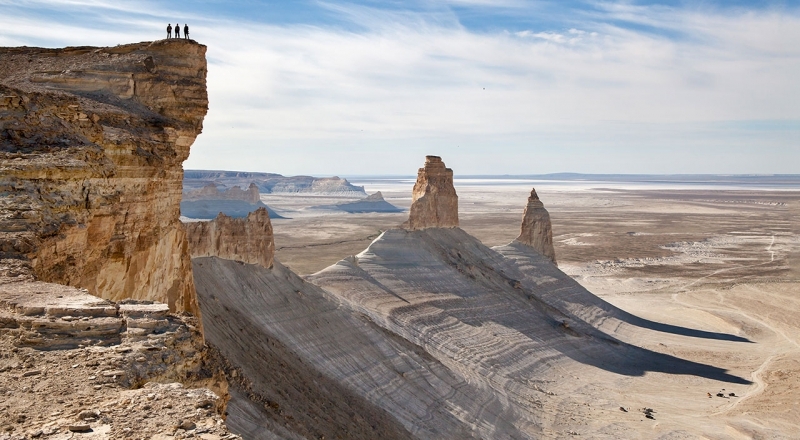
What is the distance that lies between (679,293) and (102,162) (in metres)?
52.3

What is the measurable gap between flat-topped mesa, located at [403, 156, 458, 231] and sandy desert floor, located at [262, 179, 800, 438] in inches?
511

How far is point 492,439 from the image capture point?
76.8 ft

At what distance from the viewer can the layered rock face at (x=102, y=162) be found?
9.03 metres

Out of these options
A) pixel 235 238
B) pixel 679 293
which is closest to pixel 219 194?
pixel 679 293

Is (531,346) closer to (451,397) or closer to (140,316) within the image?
(451,397)

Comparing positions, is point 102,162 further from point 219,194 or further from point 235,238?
point 219,194

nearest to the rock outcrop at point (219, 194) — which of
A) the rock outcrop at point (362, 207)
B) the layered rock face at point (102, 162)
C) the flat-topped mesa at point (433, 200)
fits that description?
the rock outcrop at point (362, 207)

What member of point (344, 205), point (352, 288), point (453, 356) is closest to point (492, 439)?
point (453, 356)

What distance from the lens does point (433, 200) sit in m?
46.8

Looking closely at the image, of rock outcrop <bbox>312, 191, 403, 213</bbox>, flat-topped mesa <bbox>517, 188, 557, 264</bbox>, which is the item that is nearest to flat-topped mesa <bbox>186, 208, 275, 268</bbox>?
flat-topped mesa <bbox>517, 188, 557, 264</bbox>

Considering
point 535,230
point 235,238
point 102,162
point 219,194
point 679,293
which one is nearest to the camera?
point 102,162

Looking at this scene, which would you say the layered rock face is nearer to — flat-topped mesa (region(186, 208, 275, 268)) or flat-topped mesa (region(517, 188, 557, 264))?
flat-topped mesa (region(186, 208, 275, 268))

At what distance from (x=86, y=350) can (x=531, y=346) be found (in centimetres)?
3038

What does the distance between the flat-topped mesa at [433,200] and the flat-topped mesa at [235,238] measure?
1922 centimetres
